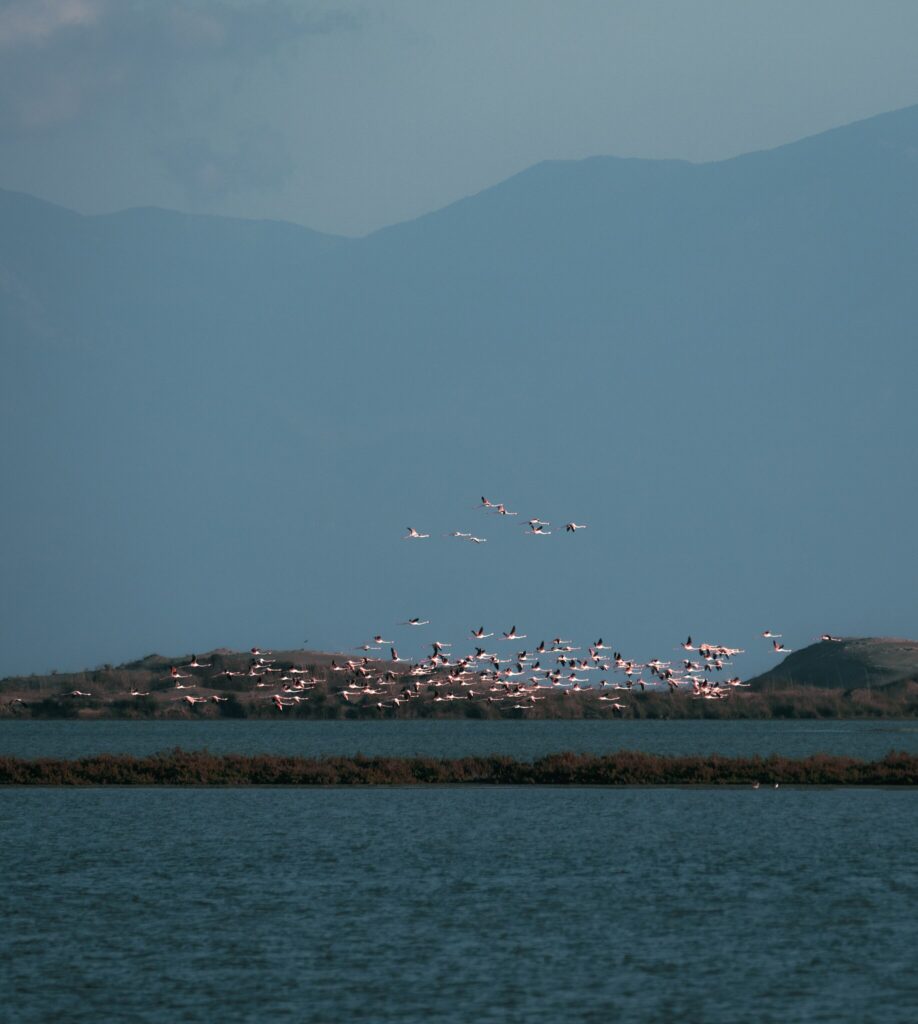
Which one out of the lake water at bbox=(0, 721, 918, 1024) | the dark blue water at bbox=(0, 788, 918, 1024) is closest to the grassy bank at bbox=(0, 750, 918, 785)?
the lake water at bbox=(0, 721, 918, 1024)

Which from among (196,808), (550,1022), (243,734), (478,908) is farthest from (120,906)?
(243,734)

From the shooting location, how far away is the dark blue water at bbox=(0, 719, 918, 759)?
128375 mm

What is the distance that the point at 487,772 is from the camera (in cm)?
8019

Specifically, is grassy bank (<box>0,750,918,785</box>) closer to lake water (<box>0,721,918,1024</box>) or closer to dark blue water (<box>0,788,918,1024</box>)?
lake water (<box>0,721,918,1024</box>)

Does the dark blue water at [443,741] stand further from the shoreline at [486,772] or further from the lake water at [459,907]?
the lake water at [459,907]

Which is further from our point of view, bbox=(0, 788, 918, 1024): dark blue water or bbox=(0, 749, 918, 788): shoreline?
bbox=(0, 749, 918, 788): shoreline

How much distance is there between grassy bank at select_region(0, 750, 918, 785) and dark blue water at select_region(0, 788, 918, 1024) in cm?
511

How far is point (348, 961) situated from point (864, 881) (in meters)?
17.9

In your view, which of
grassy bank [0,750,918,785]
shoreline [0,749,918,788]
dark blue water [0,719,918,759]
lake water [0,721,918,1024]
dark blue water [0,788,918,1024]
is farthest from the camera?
dark blue water [0,719,918,759]

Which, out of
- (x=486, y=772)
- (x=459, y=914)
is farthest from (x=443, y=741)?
(x=459, y=914)

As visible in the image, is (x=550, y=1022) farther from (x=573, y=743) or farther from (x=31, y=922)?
(x=573, y=743)

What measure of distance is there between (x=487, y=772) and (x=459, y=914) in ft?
120

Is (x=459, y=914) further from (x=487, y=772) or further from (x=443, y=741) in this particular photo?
(x=443, y=741)

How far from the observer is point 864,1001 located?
1288 inches
